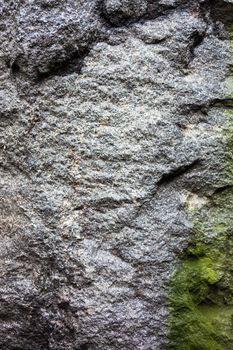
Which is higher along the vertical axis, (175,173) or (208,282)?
(175,173)

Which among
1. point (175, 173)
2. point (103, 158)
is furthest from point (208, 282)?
point (103, 158)

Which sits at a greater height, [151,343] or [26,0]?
[26,0]

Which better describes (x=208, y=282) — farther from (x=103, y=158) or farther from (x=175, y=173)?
(x=103, y=158)

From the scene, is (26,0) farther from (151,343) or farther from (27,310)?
(151,343)

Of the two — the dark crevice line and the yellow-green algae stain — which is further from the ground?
the dark crevice line

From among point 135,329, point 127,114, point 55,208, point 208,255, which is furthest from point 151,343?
point 127,114
